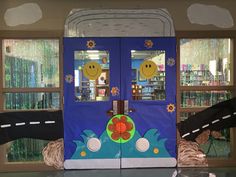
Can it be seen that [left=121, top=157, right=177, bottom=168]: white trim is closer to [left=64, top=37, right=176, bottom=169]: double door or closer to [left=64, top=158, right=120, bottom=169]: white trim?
[left=64, top=37, right=176, bottom=169]: double door

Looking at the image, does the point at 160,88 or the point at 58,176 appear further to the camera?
the point at 160,88

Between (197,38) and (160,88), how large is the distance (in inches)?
39.1

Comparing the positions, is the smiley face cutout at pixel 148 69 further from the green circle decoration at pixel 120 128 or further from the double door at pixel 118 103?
the green circle decoration at pixel 120 128

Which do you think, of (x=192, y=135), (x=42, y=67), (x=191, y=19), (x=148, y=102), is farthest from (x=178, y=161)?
(x=42, y=67)

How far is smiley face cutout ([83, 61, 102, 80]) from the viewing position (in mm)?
5137

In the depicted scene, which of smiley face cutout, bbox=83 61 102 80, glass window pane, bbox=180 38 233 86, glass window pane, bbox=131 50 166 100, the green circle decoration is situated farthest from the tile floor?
smiley face cutout, bbox=83 61 102 80

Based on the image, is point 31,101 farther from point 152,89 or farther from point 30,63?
point 152,89

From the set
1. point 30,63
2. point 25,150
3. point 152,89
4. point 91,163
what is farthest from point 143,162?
point 30,63

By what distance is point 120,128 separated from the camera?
203 inches

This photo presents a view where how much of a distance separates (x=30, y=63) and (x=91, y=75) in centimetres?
99

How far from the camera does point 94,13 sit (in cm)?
511

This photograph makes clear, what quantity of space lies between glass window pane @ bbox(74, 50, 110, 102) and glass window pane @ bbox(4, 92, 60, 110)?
395 mm

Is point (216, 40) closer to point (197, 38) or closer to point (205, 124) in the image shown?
point (197, 38)

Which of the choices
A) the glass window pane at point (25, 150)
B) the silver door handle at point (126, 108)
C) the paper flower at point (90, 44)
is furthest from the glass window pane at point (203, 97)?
the glass window pane at point (25, 150)
